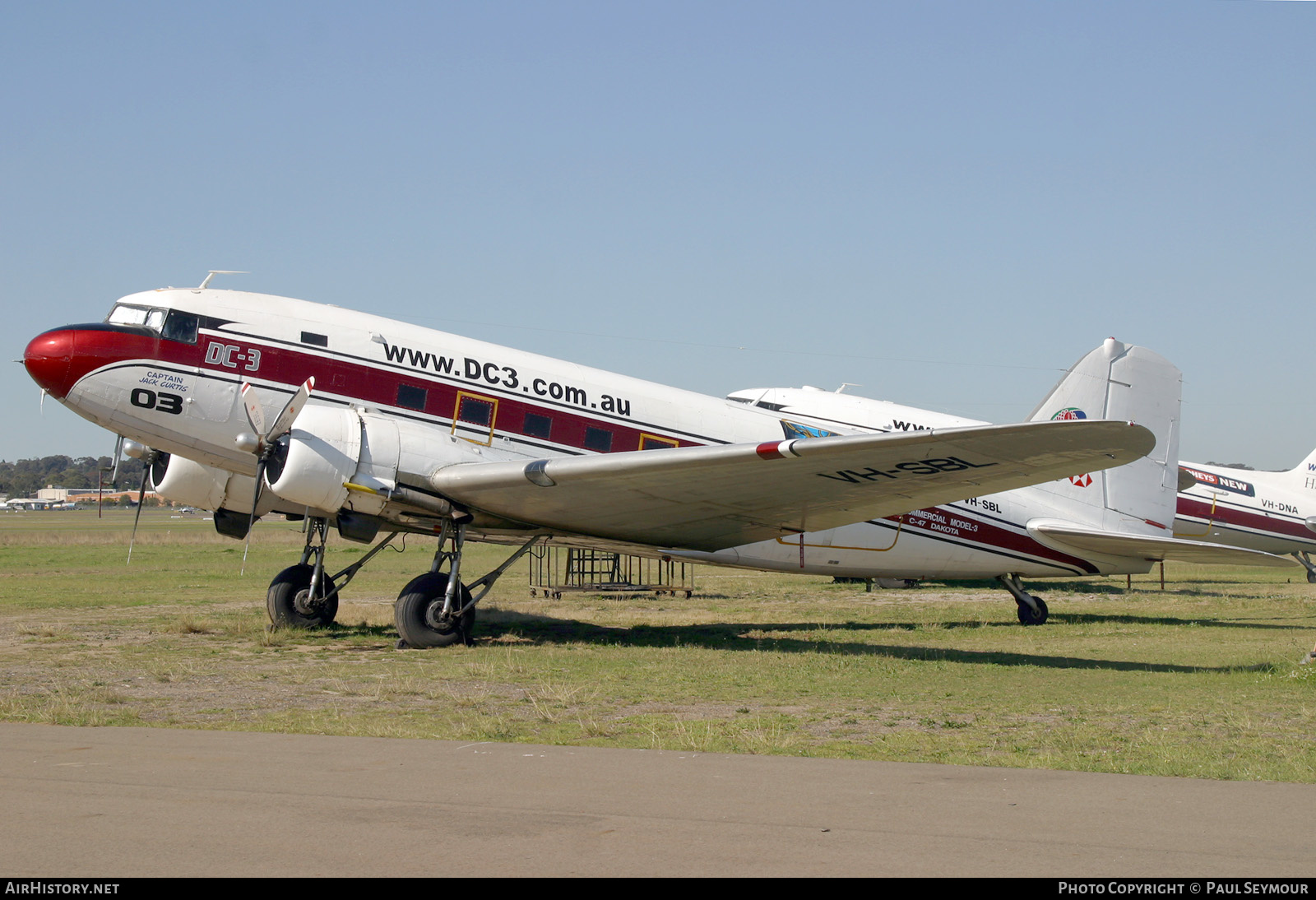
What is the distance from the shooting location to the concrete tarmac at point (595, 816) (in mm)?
4461

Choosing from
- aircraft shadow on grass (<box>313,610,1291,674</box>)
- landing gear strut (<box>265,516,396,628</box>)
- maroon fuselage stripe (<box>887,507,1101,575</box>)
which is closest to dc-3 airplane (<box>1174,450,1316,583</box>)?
aircraft shadow on grass (<box>313,610,1291,674</box>)

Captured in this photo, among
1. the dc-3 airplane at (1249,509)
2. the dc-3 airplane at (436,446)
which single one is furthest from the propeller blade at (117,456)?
the dc-3 airplane at (1249,509)

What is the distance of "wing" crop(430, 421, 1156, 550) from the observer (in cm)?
1072

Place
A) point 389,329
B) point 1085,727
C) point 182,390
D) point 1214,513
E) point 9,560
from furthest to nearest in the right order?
point 9,560, point 1214,513, point 389,329, point 182,390, point 1085,727

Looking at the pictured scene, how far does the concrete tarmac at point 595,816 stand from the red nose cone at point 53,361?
692 cm

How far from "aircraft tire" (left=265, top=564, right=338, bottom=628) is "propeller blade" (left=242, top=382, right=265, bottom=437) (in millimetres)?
3249

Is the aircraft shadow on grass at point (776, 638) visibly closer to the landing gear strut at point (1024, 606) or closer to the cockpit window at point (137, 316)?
the landing gear strut at point (1024, 606)

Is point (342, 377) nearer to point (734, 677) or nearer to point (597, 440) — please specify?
point (597, 440)

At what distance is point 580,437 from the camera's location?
14594 millimetres

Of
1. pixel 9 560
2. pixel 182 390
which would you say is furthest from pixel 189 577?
pixel 182 390

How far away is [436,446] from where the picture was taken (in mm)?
13344

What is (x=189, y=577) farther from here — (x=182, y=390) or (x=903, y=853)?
(x=903, y=853)

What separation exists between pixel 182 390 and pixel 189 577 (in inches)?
651

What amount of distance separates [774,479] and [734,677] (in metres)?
2.39
